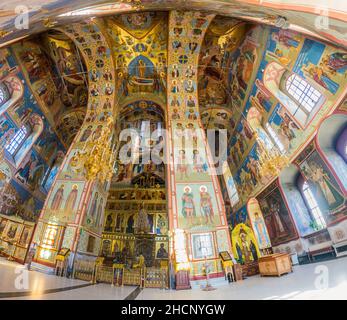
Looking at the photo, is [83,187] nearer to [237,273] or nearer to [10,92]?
[10,92]

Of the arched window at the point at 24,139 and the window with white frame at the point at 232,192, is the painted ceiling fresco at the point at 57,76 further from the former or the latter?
the window with white frame at the point at 232,192

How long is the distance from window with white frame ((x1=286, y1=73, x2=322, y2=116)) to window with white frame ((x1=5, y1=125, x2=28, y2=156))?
13.0 meters

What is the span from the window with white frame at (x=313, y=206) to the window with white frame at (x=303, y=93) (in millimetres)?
3240

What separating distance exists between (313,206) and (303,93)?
466cm

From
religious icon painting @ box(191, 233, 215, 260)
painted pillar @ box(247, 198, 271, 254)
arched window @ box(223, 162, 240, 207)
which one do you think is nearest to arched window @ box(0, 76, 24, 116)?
religious icon painting @ box(191, 233, 215, 260)

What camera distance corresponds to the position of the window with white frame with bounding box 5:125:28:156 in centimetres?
1021

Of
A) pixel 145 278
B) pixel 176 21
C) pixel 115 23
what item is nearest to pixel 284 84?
pixel 176 21

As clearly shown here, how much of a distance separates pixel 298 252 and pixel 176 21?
38.3 feet

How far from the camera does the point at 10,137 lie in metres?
10.1

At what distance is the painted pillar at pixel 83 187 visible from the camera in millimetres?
8398

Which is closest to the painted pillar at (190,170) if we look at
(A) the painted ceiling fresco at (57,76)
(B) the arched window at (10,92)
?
(A) the painted ceiling fresco at (57,76)

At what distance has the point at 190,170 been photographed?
976 cm

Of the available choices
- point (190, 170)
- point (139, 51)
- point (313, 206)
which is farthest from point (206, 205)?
point (139, 51)

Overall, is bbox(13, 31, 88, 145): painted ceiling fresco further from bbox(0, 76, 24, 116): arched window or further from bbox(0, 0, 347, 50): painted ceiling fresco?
bbox(0, 0, 347, 50): painted ceiling fresco
